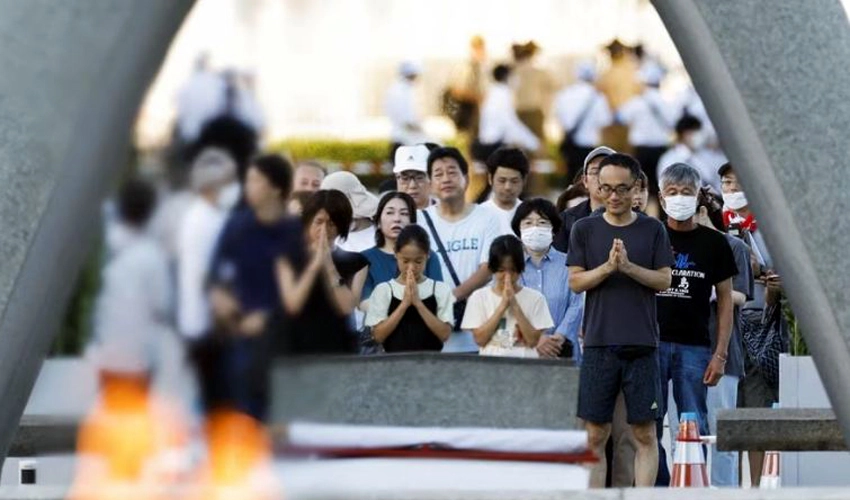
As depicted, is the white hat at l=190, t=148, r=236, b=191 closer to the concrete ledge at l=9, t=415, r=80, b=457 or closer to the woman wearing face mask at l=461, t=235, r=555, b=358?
the concrete ledge at l=9, t=415, r=80, b=457

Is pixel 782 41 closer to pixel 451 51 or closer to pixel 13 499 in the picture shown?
pixel 13 499

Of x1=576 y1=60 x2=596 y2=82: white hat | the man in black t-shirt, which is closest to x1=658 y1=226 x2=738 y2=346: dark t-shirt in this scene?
the man in black t-shirt

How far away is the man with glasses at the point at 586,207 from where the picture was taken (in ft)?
43.0

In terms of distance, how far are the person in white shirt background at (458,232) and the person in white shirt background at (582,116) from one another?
840 centimetres

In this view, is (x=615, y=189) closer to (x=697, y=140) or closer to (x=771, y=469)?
(x=771, y=469)

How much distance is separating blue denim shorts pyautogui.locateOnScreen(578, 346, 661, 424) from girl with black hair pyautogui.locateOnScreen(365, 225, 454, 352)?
777mm

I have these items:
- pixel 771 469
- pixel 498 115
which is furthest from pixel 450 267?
pixel 498 115

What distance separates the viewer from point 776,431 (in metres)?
10.8

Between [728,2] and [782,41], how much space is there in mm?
233

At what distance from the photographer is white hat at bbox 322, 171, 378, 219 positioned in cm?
1318

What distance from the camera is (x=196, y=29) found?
9.17 meters

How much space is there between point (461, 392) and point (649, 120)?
1235 cm

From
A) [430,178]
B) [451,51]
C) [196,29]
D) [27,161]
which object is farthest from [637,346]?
[451,51]

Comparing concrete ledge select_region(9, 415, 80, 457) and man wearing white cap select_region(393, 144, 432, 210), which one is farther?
man wearing white cap select_region(393, 144, 432, 210)
